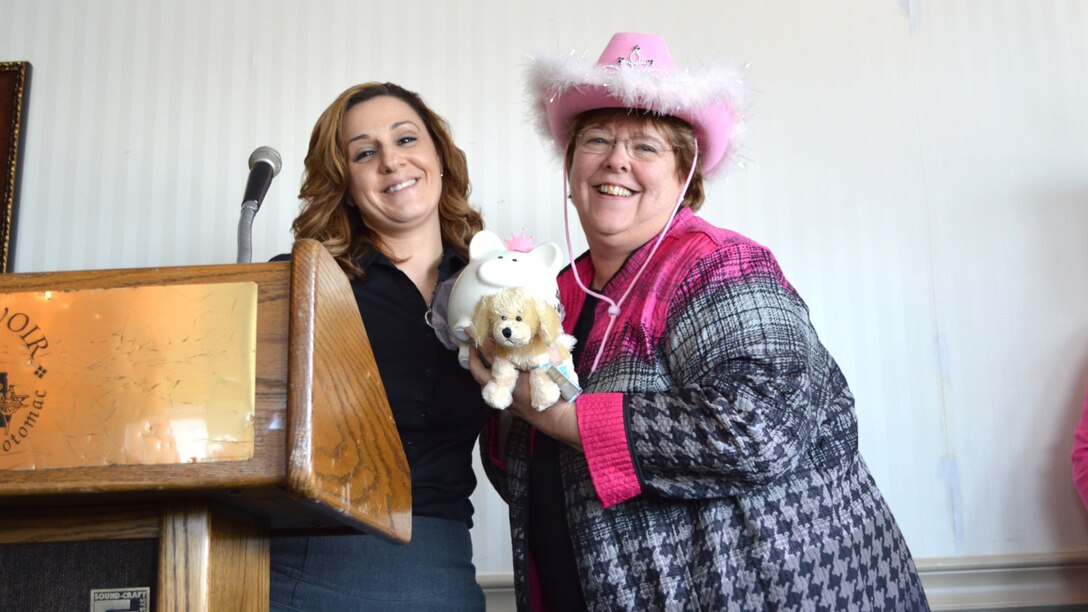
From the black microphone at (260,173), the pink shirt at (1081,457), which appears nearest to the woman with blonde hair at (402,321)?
the black microphone at (260,173)

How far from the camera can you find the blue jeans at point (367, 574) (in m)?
1.30

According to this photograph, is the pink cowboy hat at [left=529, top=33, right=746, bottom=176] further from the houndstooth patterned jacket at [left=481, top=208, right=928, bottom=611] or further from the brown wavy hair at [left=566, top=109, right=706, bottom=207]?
the houndstooth patterned jacket at [left=481, top=208, right=928, bottom=611]

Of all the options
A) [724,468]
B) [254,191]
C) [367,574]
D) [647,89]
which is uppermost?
[647,89]

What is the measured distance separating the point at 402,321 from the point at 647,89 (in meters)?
0.49

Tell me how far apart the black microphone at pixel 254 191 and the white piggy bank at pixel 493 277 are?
28cm

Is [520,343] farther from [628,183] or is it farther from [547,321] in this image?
[628,183]

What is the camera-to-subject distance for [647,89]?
1.44 meters

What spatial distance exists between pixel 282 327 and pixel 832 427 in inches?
33.5

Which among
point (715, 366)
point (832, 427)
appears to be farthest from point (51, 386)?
point (832, 427)

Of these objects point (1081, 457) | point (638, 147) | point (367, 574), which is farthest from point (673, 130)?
point (1081, 457)

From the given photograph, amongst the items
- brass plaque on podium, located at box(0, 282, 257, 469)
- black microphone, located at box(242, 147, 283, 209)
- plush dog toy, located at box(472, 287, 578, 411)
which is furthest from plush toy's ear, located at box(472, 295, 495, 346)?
brass plaque on podium, located at box(0, 282, 257, 469)

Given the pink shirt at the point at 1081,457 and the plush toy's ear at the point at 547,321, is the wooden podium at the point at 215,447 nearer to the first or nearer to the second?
the plush toy's ear at the point at 547,321

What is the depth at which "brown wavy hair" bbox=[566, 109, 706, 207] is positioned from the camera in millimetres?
1497

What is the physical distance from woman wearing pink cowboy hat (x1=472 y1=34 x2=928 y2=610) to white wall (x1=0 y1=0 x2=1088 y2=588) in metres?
0.65
